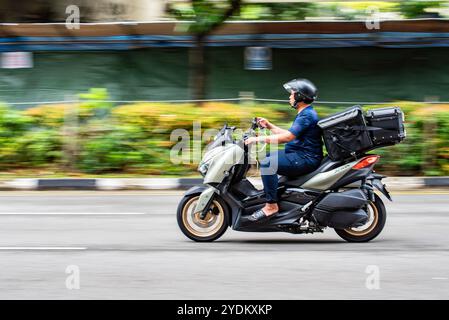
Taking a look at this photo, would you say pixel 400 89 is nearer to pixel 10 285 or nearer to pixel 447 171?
pixel 447 171

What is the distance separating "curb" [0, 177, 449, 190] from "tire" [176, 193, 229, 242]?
532cm

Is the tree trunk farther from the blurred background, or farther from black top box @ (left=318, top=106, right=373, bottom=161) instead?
black top box @ (left=318, top=106, right=373, bottom=161)

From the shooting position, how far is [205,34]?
16.4 m

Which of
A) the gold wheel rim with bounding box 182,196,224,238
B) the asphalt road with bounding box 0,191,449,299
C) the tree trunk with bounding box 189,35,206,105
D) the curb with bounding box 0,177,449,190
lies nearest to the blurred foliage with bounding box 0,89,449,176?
the curb with bounding box 0,177,449,190

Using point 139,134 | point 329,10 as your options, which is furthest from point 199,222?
point 329,10

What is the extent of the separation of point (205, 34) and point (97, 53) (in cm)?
389

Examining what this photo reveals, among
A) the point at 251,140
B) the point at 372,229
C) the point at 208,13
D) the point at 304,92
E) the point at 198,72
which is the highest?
the point at 208,13

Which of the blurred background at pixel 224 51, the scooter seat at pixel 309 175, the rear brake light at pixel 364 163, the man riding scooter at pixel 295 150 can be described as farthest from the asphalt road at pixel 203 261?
the blurred background at pixel 224 51

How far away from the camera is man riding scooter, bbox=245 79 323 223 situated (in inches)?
321

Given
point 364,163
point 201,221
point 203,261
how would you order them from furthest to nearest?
point 201,221 < point 364,163 < point 203,261

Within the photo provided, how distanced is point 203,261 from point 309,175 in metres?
1.53

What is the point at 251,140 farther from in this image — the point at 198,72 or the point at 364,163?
the point at 198,72

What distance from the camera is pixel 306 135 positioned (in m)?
8.23
